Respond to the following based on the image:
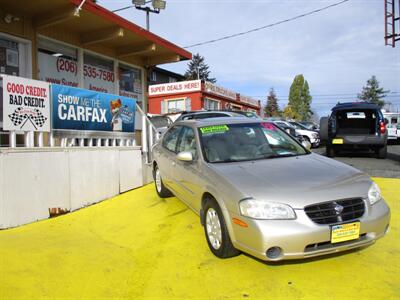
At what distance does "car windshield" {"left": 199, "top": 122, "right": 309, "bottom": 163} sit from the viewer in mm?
4668

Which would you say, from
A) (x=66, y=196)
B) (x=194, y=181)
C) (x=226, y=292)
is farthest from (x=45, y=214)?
(x=226, y=292)

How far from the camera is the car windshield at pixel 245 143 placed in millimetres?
4668

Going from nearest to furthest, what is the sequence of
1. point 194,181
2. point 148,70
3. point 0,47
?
1. point 194,181
2. point 0,47
3. point 148,70

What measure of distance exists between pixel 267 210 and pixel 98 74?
341 inches

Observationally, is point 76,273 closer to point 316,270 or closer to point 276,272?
point 276,272

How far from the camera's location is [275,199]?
3451 mm

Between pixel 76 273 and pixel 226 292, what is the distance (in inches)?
61.6

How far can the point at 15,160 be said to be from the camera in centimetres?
543

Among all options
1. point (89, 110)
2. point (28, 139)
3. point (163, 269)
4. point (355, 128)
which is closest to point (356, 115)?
point (355, 128)

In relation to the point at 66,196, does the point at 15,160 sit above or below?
above

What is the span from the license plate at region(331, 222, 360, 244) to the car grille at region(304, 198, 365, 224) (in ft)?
0.19

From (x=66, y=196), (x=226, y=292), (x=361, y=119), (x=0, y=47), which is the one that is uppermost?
(x=0, y=47)

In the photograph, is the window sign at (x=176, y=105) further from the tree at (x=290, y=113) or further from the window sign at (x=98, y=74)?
the tree at (x=290, y=113)

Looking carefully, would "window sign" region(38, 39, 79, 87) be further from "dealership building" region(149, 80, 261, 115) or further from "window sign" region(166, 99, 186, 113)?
"window sign" region(166, 99, 186, 113)
